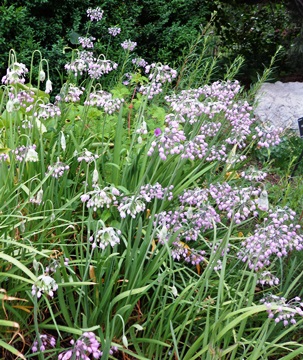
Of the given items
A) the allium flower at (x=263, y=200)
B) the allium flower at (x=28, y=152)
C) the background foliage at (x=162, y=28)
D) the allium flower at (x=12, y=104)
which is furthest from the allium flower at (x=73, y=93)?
the background foliage at (x=162, y=28)

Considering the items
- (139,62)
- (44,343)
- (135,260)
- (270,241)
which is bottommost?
(44,343)

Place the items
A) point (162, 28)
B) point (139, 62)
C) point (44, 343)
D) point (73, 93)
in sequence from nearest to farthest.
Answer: point (44, 343)
point (73, 93)
point (139, 62)
point (162, 28)

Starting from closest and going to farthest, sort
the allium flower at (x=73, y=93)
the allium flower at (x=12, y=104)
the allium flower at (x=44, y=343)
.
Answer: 1. the allium flower at (x=44, y=343)
2. the allium flower at (x=12, y=104)
3. the allium flower at (x=73, y=93)

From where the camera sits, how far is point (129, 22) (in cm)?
570

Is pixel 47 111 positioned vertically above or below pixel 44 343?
above

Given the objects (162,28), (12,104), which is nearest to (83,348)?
(12,104)

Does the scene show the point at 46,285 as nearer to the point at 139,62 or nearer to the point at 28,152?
the point at 28,152

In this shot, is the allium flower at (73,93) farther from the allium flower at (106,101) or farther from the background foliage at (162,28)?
the background foliage at (162,28)

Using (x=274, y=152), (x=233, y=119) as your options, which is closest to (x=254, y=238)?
(x=233, y=119)

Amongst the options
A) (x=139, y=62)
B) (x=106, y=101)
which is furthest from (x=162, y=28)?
(x=106, y=101)

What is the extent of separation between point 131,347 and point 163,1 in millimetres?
4310

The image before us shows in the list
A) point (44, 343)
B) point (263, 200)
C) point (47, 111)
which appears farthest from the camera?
point (47, 111)

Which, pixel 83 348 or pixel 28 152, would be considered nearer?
pixel 83 348

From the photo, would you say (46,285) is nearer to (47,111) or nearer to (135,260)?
(135,260)
